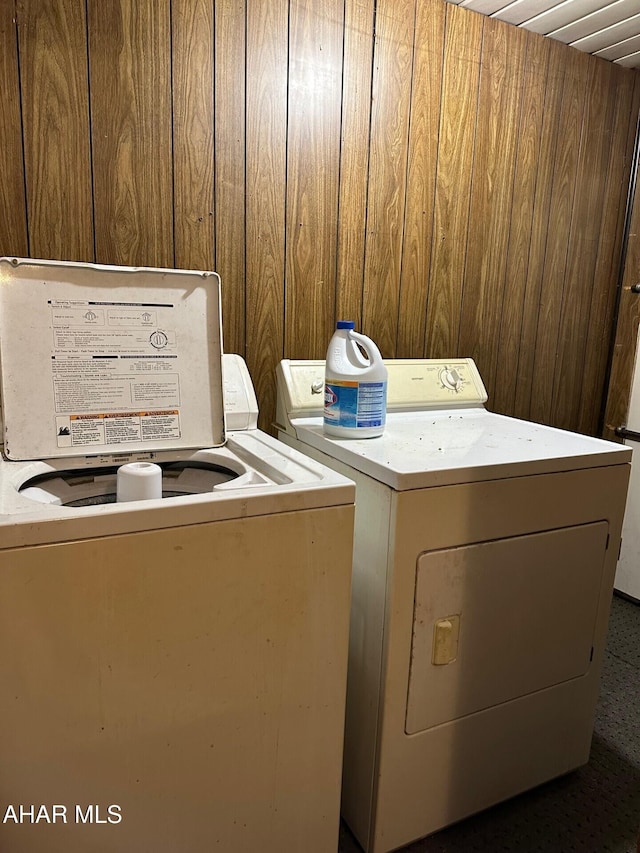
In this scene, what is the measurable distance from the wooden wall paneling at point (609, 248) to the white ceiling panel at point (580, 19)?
0.19 metres

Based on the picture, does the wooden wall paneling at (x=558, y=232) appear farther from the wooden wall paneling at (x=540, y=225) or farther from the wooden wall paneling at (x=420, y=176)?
the wooden wall paneling at (x=420, y=176)

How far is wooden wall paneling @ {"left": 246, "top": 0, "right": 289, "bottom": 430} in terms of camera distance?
1.66 m

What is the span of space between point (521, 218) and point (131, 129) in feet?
4.81

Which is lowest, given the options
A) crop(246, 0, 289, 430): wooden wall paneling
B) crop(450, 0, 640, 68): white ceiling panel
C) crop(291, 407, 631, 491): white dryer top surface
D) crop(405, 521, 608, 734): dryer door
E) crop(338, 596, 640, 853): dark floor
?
crop(338, 596, 640, 853): dark floor

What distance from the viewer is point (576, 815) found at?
152 cm

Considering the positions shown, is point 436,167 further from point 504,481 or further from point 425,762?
point 425,762

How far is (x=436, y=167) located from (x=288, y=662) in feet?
5.59

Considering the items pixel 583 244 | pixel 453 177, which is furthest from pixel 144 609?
pixel 583 244

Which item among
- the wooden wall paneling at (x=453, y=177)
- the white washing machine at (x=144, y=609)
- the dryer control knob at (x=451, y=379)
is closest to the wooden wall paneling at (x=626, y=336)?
the wooden wall paneling at (x=453, y=177)

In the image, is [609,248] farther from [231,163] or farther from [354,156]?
[231,163]

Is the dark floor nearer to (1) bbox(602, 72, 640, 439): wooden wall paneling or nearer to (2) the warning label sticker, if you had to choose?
(2) the warning label sticker

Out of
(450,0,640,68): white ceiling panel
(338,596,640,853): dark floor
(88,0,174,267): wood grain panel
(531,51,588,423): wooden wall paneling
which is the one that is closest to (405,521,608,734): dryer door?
(338,596,640,853): dark floor

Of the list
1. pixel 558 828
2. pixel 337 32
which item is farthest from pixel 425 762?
pixel 337 32

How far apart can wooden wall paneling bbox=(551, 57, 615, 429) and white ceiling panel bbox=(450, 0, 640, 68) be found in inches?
4.5
